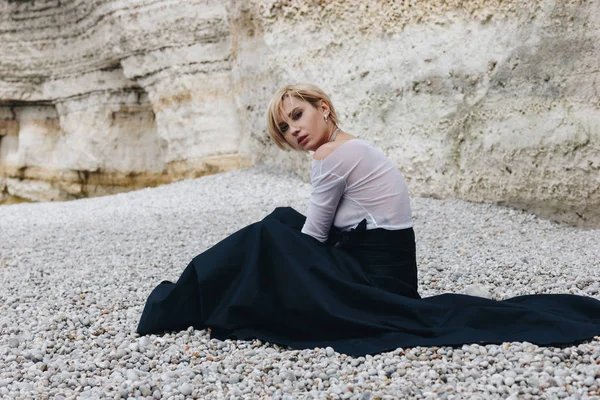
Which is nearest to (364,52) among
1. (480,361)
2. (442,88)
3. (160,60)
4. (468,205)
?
(442,88)

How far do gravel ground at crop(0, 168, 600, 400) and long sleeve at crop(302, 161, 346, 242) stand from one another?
1.89 feet

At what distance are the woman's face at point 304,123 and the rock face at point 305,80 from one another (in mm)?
3990

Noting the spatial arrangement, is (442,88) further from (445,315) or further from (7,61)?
(7,61)

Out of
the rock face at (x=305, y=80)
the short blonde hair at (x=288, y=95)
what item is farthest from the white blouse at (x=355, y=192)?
the rock face at (x=305, y=80)

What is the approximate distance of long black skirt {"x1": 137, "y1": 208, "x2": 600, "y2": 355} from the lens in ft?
8.70

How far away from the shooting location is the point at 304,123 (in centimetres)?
296

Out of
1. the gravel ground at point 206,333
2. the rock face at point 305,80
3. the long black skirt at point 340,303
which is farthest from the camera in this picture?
the rock face at point 305,80

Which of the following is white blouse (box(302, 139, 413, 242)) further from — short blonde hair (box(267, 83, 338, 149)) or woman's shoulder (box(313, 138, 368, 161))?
short blonde hair (box(267, 83, 338, 149))

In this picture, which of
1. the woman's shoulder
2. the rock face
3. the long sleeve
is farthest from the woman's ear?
the rock face

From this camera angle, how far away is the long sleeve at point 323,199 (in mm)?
2812

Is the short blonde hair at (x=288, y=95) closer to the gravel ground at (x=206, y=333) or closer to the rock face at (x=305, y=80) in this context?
the gravel ground at (x=206, y=333)

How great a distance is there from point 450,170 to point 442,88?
0.99 meters

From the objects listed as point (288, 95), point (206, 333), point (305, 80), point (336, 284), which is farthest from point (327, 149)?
point (305, 80)

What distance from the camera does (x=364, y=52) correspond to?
8320 millimetres
